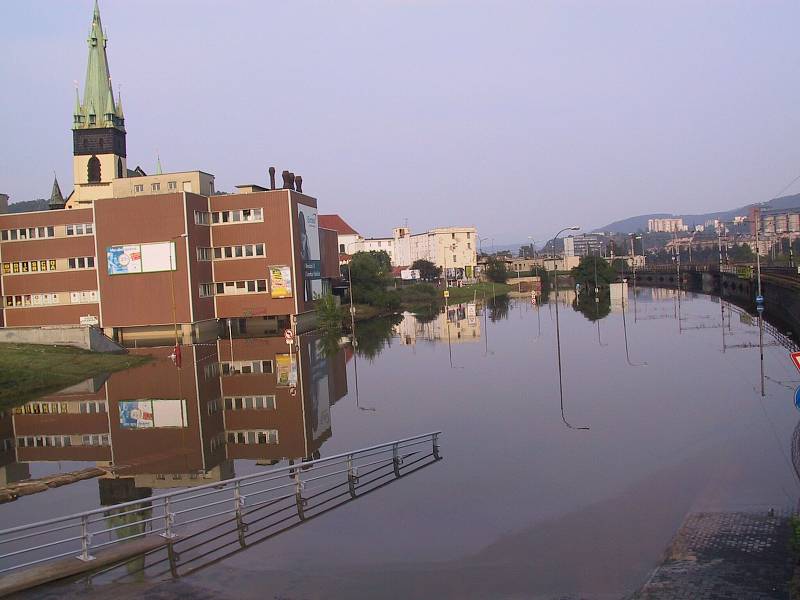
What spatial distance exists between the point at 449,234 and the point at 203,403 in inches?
4513

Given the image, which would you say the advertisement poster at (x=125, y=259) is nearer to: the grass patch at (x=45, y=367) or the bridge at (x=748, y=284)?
the grass patch at (x=45, y=367)

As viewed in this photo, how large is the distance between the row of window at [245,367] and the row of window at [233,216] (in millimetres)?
18078

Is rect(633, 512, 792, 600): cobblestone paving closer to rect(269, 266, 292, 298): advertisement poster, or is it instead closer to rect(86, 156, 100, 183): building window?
rect(269, 266, 292, 298): advertisement poster

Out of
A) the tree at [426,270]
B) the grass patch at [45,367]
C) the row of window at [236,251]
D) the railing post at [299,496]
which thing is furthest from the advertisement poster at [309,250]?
the tree at [426,270]

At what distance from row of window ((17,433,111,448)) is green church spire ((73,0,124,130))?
206ft

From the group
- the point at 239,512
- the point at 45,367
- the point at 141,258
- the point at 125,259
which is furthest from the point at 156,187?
the point at 239,512

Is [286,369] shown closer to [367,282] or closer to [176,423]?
[176,423]

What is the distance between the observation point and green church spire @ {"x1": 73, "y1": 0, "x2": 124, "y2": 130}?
75688mm

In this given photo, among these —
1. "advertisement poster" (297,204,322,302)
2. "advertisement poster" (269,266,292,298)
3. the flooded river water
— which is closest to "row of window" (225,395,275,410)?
the flooded river water

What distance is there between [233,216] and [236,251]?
2.56 m

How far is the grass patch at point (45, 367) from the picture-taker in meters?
30.4

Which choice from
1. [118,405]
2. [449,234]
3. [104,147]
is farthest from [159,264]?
[449,234]

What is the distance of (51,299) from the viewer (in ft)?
173

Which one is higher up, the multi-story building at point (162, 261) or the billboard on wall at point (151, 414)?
the multi-story building at point (162, 261)
